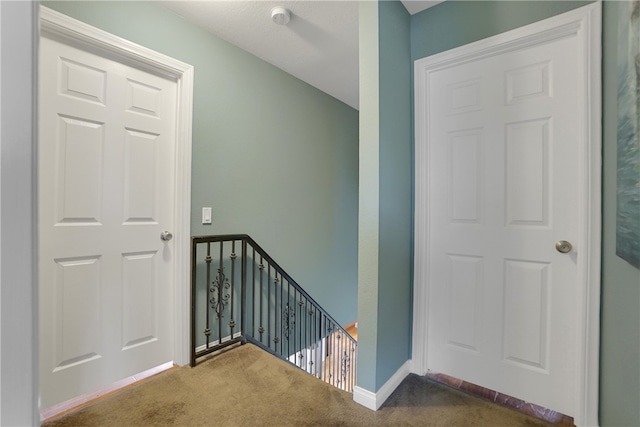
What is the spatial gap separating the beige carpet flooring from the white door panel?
22 centimetres

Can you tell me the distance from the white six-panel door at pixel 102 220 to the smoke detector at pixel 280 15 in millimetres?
854

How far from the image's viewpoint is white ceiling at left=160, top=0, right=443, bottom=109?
1.71 meters

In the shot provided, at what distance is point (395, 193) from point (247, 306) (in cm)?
157

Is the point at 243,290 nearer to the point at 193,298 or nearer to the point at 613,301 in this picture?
the point at 193,298

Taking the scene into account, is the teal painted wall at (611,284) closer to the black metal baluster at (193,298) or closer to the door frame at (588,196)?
the door frame at (588,196)

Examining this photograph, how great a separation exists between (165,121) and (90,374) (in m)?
1.60

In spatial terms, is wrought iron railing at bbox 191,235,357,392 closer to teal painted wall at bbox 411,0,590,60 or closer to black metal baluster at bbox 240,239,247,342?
black metal baluster at bbox 240,239,247,342

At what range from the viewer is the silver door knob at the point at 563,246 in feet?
4.32

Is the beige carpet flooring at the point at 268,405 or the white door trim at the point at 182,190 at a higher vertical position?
the white door trim at the point at 182,190

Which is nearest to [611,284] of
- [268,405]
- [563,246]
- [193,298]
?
[563,246]

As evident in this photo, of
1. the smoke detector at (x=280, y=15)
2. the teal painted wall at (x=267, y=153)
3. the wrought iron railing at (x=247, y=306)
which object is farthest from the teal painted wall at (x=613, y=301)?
the teal painted wall at (x=267, y=153)

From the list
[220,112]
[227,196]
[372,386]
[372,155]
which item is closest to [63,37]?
[220,112]

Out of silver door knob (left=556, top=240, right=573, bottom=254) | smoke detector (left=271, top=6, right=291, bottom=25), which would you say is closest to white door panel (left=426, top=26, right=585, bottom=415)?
silver door knob (left=556, top=240, right=573, bottom=254)

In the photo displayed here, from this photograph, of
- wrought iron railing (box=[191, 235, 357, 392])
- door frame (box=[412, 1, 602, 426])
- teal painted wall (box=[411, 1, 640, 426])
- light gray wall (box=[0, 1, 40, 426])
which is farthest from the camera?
wrought iron railing (box=[191, 235, 357, 392])
